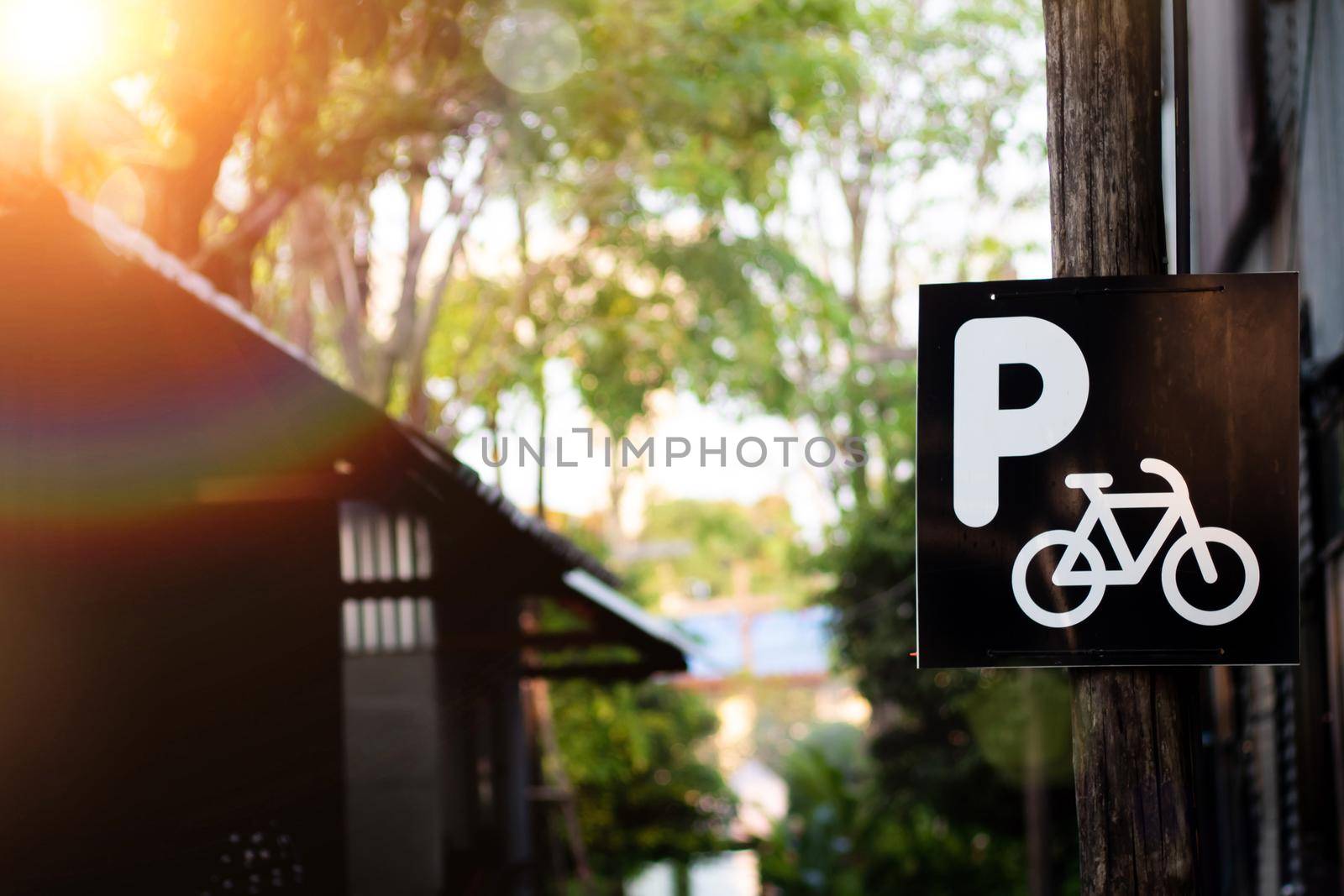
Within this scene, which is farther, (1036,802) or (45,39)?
(1036,802)

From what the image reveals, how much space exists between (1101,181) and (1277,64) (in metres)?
6.55

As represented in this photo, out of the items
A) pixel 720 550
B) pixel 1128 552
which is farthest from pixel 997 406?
pixel 720 550

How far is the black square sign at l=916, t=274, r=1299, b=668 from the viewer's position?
10.9 feet

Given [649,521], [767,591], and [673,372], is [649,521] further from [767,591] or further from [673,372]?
[673,372]

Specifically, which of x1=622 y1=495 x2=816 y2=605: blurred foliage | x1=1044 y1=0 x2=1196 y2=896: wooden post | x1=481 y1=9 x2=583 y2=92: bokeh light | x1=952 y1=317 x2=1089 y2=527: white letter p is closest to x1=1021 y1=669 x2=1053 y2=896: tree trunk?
x1=622 y1=495 x2=816 y2=605: blurred foliage

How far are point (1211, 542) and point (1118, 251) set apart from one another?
2.31 feet

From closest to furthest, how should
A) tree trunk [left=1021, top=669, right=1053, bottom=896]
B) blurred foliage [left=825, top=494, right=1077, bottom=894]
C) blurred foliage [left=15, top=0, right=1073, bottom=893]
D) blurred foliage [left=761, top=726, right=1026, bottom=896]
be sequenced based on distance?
blurred foliage [left=15, top=0, right=1073, bottom=893] → tree trunk [left=1021, top=669, right=1053, bottom=896] → blurred foliage [left=825, top=494, right=1077, bottom=894] → blurred foliage [left=761, top=726, right=1026, bottom=896]

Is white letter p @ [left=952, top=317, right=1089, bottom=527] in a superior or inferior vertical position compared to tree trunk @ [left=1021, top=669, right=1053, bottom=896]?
superior

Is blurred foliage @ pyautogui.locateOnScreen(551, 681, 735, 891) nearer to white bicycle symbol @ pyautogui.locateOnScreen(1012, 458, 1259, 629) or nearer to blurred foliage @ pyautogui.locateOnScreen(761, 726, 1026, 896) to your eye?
blurred foliage @ pyautogui.locateOnScreen(761, 726, 1026, 896)

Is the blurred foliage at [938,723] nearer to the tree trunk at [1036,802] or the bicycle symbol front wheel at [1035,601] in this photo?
the tree trunk at [1036,802]

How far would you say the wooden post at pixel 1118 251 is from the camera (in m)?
3.28

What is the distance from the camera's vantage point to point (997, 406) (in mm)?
3410

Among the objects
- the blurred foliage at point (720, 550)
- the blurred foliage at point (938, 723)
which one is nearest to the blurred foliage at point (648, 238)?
the blurred foliage at point (938, 723)

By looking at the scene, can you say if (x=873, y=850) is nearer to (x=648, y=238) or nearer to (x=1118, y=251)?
(x=648, y=238)
